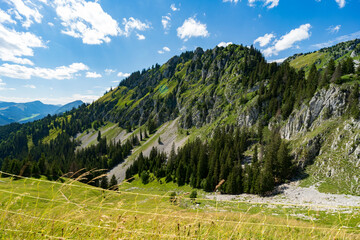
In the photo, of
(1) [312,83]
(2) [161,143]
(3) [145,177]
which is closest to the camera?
(1) [312,83]

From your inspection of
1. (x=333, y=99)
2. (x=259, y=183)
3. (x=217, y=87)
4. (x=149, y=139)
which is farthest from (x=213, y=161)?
(x=149, y=139)

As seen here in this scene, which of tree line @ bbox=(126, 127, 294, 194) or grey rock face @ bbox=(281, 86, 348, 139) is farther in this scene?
grey rock face @ bbox=(281, 86, 348, 139)

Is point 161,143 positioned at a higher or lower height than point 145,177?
higher

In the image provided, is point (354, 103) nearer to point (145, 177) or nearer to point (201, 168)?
→ point (201, 168)

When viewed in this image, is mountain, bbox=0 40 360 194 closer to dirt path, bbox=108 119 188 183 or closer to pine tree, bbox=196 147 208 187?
pine tree, bbox=196 147 208 187

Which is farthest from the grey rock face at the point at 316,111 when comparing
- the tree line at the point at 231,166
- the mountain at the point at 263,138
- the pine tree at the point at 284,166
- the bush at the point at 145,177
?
the bush at the point at 145,177

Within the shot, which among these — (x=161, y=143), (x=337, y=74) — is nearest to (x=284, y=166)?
(x=337, y=74)

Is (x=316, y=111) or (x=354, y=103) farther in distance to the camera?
(x=316, y=111)

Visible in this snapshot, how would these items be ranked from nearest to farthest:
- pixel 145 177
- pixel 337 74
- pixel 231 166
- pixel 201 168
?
pixel 337 74
pixel 231 166
pixel 201 168
pixel 145 177

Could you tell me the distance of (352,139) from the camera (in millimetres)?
47281

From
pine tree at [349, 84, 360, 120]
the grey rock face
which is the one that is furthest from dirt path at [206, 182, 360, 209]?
the grey rock face

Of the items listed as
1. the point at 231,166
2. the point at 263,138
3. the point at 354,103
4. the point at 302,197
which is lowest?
the point at 302,197

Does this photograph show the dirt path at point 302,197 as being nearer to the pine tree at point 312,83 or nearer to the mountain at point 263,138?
the mountain at point 263,138

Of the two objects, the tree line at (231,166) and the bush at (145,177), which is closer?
the tree line at (231,166)
